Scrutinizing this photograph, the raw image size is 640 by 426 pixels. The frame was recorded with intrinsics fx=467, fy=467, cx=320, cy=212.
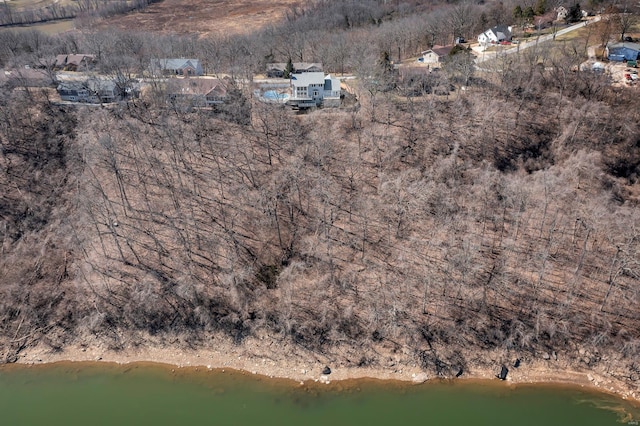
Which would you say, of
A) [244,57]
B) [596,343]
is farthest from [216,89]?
[596,343]

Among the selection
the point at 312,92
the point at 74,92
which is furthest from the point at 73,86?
the point at 312,92

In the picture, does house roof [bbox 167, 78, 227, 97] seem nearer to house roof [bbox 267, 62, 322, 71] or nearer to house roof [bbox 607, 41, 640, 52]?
house roof [bbox 267, 62, 322, 71]

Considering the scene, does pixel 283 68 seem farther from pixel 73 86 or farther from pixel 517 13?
pixel 517 13

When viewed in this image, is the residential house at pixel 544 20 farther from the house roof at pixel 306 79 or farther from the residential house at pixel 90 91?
the residential house at pixel 90 91

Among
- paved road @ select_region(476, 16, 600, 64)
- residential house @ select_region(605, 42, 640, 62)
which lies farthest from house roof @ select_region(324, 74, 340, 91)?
residential house @ select_region(605, 42, 640, 62)

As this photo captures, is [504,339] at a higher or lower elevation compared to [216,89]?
lower

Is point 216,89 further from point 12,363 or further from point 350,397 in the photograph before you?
point 350,397
